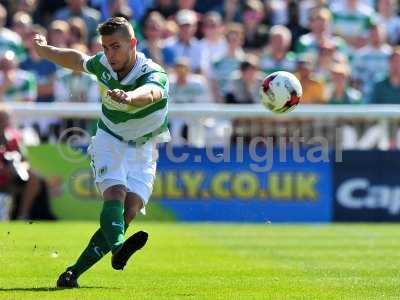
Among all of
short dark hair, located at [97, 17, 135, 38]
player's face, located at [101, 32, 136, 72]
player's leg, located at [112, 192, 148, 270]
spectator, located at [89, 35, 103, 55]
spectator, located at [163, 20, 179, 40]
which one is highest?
short dark hair, located at [97, 17, 135, 38]

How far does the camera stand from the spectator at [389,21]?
2129 centimetres

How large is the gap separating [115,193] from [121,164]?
35 centimetres

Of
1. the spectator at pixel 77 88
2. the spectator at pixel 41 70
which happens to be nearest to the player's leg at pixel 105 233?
the spectator at pixel 77 88

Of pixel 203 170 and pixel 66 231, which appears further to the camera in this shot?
pixel 203 170

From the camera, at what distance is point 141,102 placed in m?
8.55

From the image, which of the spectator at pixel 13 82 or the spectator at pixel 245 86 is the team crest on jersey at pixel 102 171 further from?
the spectator at pixel 13 82

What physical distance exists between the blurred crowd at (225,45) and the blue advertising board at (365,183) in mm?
1267

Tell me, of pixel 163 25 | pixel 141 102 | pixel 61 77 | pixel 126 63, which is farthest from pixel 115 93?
pixel 163 25

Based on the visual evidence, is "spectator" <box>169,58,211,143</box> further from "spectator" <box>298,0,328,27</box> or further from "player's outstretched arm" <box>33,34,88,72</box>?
"player's outstretched arm" <box>33,34,88,72</box>

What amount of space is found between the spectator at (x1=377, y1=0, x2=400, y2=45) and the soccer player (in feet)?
40.5

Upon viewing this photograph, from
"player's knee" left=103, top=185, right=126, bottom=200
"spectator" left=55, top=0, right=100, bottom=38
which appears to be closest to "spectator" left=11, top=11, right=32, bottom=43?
"spectator" left=55, top=0, right=100, bottom=38

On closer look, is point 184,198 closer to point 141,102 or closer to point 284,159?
point 284,159

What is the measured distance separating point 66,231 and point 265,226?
361cm

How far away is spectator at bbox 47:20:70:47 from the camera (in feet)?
63.7
